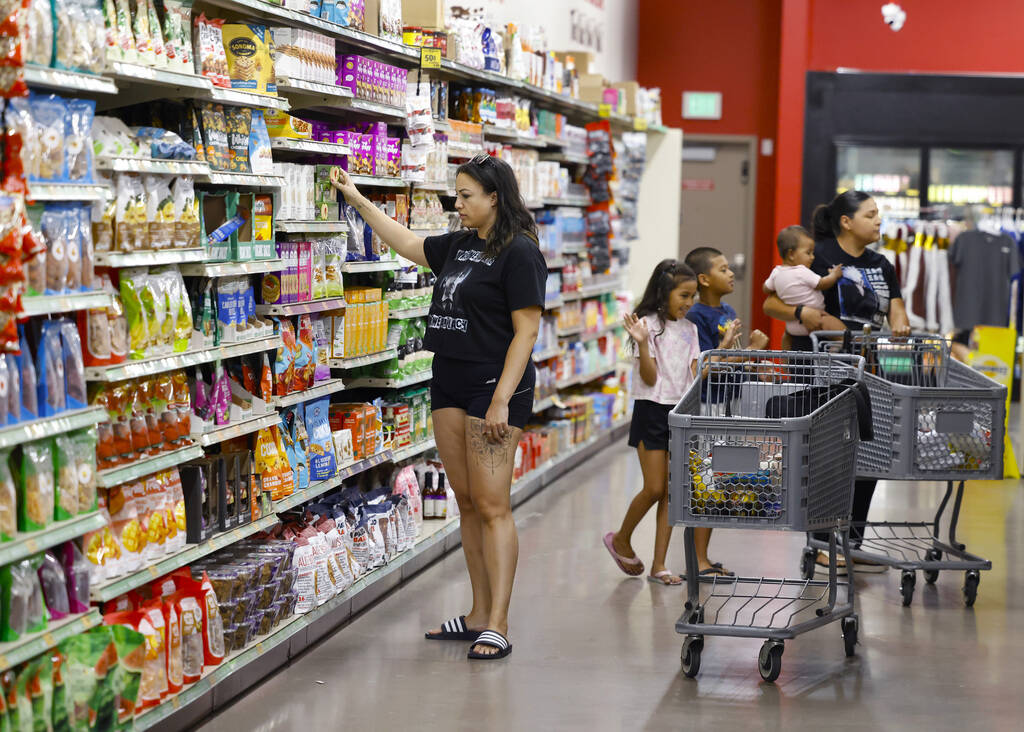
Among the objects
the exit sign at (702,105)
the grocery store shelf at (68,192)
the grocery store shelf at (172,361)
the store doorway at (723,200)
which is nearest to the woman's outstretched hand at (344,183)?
the grocery store shelf at (172,361)

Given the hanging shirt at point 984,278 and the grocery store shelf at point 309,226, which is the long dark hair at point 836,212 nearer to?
the grocery store shelf at point 309,226

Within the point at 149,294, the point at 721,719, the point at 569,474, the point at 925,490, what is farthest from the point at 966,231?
the point at 149,294

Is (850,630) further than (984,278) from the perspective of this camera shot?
No

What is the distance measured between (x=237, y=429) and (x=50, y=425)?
1106mm

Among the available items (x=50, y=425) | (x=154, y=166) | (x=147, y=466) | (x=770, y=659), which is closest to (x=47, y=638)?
(x=50, y=425)

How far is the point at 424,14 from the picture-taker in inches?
253

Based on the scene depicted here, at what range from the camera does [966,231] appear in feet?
38.6

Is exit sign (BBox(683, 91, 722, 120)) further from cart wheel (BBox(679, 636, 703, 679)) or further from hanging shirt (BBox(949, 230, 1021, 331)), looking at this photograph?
cart wheel (BBox(679, 636, 703, 679))

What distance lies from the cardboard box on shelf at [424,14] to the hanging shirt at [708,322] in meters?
1.88

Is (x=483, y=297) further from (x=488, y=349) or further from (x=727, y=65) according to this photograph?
(x=727, y=65)

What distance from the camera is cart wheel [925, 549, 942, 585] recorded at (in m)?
5.96

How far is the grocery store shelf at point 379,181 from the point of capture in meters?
5.51

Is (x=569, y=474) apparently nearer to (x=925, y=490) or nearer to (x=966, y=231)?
(x=925, y=490)

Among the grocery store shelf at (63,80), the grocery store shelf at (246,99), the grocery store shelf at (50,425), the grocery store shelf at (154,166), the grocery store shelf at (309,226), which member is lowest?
the grocery store shelf at (50,425)
